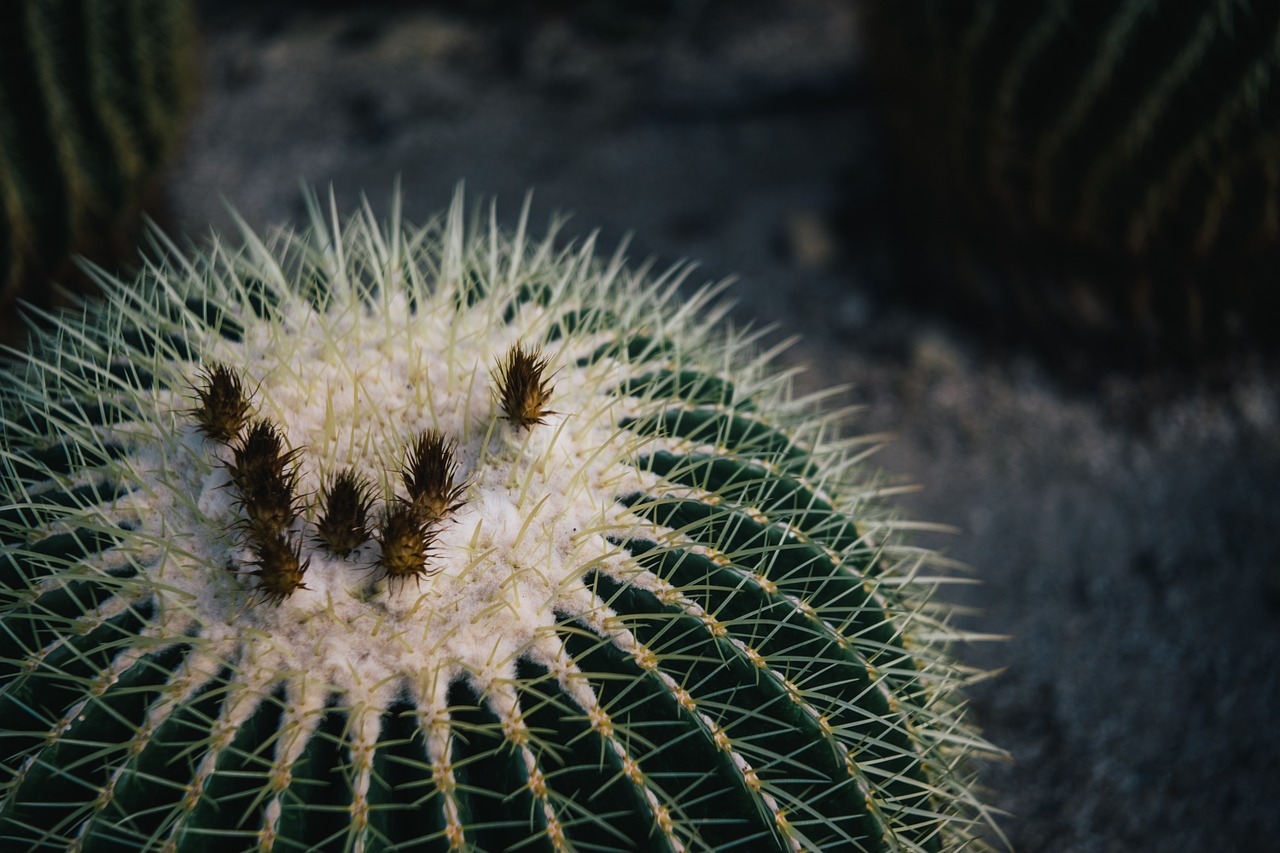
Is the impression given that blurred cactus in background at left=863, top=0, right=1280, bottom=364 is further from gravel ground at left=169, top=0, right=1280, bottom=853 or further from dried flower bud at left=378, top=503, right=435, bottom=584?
dried flower bud at left=378, top=503, right=435, bottom=584

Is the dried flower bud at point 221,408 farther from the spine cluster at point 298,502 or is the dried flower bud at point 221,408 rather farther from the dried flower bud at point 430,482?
the dried flower bud at point 430,482

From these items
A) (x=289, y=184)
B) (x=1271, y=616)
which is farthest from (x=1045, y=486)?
(x=289, y=184)

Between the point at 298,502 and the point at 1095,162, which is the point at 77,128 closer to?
the point at 298,502

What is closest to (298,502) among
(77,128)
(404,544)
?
(404,544)

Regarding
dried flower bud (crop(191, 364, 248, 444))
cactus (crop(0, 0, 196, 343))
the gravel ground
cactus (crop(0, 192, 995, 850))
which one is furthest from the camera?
cactus (crop(0, 0, 196, 343))

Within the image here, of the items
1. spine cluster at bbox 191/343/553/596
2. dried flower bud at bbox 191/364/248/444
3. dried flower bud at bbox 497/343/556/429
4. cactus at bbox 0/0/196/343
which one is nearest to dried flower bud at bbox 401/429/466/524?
spine cluster at bbox 191/343/553/596

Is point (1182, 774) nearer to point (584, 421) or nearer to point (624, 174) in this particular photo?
point (584, 421)

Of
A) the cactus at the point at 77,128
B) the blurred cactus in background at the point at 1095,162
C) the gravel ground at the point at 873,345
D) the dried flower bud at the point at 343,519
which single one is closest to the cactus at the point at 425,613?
the dried flower bud at the point at 343,519
